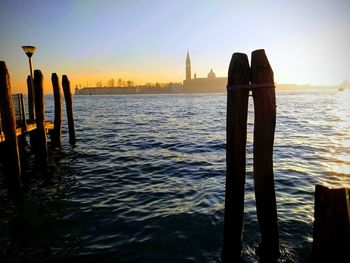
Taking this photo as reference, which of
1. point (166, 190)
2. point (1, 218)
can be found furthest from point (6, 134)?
point (166, 190)

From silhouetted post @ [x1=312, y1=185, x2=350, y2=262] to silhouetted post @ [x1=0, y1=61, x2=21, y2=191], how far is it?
7.71 meters

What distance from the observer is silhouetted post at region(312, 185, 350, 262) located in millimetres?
2906

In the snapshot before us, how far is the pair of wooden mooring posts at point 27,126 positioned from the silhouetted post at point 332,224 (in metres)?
7.72

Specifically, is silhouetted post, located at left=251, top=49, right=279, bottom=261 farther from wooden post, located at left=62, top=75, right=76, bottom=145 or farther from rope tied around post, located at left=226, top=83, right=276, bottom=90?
wooden post, located at left=62, top=75, right=76, bottom=145

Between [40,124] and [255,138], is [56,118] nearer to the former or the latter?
[40,124]

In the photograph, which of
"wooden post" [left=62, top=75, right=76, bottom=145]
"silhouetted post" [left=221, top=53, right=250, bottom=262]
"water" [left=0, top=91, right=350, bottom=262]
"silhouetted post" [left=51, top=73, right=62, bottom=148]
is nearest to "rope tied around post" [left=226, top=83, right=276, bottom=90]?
"silhouetted post" [left=221, top=53, right=250, bottom=262]

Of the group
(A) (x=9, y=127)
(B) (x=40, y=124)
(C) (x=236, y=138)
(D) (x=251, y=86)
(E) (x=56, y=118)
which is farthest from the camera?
(E) (x=56, y=118)

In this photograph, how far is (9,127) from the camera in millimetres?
7828

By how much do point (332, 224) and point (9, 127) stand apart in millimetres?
7882

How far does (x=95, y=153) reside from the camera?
44.6ft

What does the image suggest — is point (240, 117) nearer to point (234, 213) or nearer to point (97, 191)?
point (234, 213)

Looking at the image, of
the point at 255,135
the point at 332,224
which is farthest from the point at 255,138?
the point at 332,224

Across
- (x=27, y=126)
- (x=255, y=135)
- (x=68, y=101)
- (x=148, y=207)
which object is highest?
(x=68, y=101)

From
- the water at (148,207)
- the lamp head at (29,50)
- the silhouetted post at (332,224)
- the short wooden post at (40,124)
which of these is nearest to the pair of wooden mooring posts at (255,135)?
the water at (148,207)
